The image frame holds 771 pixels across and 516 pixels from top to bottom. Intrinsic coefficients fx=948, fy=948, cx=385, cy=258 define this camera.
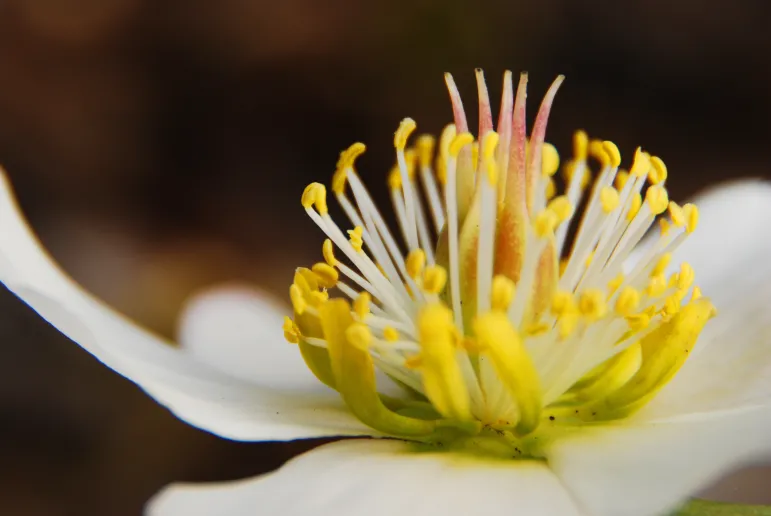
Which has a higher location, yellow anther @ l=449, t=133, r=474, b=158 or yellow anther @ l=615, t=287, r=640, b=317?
yellow anther @ l=449, t=133, r=474, b=158

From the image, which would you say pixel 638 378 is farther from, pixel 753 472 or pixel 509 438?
pixel 753 472

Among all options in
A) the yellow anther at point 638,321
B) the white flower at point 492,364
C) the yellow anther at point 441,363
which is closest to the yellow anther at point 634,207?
the white flower at point 492,364

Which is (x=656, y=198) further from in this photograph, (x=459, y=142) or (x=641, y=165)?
(x=459, y=142)

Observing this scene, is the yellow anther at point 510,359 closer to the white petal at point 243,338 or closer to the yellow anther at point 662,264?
the yellow anther at point 662,264

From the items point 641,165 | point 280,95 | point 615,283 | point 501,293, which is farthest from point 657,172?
point 280,95

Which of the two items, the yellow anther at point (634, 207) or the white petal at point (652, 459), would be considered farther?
the yellow anther at point (634, 207)

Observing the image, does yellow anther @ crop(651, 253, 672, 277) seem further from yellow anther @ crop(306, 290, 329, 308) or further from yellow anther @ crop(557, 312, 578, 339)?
yellow anther @ crop(306, 290, 329, 308)

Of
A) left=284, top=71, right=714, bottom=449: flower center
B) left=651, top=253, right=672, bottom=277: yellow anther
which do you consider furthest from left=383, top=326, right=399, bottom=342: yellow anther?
left=651, top=253, right=672, bottom=277: yellow anther
